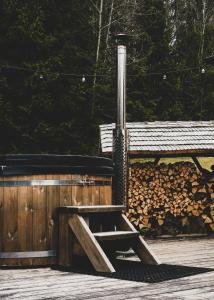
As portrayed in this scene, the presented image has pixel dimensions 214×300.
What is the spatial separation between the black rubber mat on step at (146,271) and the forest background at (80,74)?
944 centimetres

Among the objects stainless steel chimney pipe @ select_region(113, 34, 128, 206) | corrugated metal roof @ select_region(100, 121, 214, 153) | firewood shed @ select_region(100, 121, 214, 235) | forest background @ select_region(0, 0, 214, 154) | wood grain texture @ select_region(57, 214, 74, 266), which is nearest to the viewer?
wood grain texture @ select_region(57, 214, 74, 266)

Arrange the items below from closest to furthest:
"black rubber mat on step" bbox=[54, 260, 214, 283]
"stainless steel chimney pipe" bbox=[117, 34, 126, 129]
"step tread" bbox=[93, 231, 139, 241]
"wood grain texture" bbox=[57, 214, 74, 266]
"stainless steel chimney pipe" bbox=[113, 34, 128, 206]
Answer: "black rubber mat on step" bbox=[54, 260, 214, 283]
"step tread" bbox=[93, 231, 139, 241]
"wood grain texture" bbox=[57, 214, 74, 266]
"stainless steel chimney pipe" bbox=[113, 34, 128, 206]
"stainless steel chimney pipe" bbox=[117, 34, 126, 129]

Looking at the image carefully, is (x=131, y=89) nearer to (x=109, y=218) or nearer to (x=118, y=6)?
(x=118, y=6)

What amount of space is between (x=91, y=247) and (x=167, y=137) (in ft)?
17.2

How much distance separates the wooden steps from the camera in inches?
209

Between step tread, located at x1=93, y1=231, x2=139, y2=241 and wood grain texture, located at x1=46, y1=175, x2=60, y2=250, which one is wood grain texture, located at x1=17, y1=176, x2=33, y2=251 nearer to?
wood grain texture, located at x1=46, y1=175, x2=60, y2=250

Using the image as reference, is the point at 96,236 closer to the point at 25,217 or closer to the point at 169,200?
the point at 25,217

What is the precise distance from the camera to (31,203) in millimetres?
5824

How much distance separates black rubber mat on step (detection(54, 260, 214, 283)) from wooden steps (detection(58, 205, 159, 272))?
0.43 feet

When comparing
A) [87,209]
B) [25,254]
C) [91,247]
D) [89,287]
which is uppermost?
[87,209]

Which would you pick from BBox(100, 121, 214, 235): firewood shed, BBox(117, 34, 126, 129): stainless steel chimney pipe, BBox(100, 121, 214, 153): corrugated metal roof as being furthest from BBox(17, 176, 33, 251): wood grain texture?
BBox(100, 121, 214, 235): firewood shed

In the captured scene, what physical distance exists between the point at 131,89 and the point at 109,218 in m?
15.2

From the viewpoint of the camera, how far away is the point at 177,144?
995 cm

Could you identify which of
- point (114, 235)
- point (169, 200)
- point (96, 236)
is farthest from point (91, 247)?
point (169, 200)
